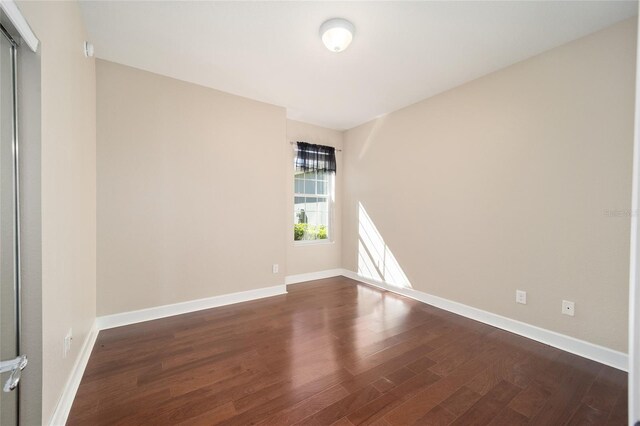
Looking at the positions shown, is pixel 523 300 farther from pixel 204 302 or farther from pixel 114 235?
pixel 114 235

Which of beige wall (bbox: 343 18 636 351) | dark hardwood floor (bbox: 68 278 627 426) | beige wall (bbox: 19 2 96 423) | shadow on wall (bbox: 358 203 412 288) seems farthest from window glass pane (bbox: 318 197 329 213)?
Answer: beige wall (bbox: 19 2 96 423)

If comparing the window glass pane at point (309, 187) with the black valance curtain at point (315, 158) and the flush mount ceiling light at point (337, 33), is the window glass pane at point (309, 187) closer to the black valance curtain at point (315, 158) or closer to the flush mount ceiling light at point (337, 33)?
the black valance curtain at point (315, 158)

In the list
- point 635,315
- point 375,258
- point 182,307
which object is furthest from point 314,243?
point 635,315

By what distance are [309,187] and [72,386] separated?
3.60 m

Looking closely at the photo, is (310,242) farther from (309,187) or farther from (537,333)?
(537,333)

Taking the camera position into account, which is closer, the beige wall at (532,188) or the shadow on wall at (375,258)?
the beige wall at (532,188)

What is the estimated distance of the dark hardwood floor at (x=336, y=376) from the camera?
1.54 metres

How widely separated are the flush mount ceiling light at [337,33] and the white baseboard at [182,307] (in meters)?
2.98

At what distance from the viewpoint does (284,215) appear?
12.4 feet

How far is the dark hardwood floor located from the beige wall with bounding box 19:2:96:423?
0.41 metres

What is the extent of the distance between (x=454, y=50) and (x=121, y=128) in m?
3.36

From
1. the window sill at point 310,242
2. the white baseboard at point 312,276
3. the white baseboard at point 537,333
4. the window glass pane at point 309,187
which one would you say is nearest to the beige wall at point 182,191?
the white baseboard at point 312,276

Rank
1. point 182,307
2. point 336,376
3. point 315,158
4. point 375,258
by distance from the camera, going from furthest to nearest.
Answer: point 315,158, point 375,258, point 182,307, point 336,376

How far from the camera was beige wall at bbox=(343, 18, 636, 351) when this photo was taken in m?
2.05
